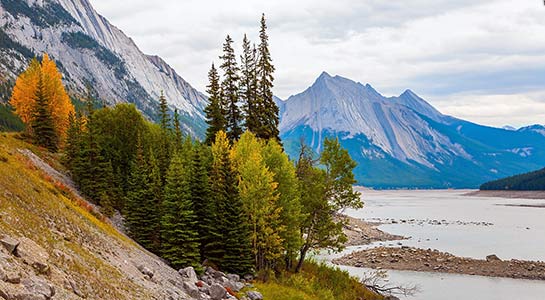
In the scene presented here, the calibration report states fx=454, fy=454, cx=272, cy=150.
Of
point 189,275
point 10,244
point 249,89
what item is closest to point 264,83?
point 249,89

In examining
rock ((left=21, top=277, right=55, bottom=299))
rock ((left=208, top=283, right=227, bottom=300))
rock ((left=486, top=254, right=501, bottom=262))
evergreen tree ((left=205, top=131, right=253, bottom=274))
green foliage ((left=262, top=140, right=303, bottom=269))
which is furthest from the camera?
rock ((left=486, top=254, right=501, bottom=262))

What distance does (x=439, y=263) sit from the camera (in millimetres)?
78375

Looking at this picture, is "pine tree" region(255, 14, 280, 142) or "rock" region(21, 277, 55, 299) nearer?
"rock" region(21, 277, 55, 299)

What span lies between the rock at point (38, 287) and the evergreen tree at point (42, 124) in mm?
50614

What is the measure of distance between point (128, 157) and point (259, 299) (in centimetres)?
3429

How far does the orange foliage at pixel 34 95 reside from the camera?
65.4 meters

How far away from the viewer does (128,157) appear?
2376 inches

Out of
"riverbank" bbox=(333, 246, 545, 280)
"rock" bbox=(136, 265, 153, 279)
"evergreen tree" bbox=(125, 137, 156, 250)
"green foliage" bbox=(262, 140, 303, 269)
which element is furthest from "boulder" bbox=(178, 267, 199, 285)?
"riverbank" bbox=(333, 246, 545, 280)

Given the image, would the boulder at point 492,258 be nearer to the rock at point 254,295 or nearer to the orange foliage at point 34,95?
the rock at point 254,295

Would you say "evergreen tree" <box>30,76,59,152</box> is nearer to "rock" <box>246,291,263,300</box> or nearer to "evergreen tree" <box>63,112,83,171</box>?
"evergreen tree" <box>63,112,83,171</box>

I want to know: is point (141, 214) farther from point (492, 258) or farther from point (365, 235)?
point (365, 235)

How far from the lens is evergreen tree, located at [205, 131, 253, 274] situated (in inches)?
1639

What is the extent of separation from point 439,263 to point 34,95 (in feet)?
229

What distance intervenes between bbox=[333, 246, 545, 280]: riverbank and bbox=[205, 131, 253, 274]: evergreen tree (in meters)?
41.8
